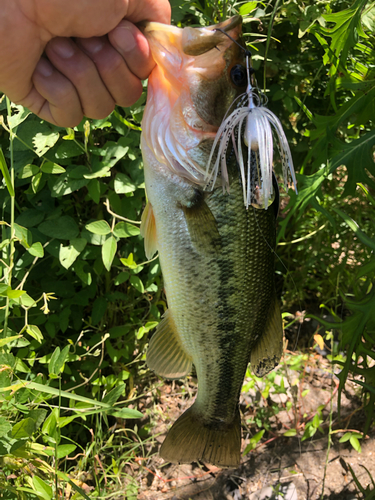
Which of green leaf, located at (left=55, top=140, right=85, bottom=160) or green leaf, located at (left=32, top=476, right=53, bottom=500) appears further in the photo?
green leaf, located at (left=55, top=140, right=85, bottom=160)

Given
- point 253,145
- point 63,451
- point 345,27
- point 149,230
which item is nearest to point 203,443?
point 63,451

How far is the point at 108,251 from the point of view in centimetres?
156

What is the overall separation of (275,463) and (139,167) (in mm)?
1871

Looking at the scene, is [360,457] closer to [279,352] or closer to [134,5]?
[279,352]

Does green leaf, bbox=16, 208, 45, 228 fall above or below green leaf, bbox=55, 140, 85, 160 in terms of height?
below

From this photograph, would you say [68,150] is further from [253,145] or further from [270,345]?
[270,345]

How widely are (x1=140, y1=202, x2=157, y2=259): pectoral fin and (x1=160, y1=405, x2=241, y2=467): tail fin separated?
2.02 feet

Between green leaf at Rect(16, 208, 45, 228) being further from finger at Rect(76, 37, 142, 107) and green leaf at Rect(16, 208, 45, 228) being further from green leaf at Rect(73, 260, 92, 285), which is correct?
finger at Rect(76, 37, 142, 107)

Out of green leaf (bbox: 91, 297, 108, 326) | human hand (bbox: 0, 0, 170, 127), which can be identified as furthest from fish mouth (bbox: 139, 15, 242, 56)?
green leaf (bbox: 91, 297, 108, 326)

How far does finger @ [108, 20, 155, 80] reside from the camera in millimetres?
1106

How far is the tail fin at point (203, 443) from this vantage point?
1311mm

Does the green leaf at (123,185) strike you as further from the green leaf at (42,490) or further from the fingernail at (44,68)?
the green leaf at (42,490)

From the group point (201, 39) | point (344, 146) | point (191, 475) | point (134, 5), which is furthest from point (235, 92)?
point (191, 475)

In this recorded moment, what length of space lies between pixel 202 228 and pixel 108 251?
602 mm
